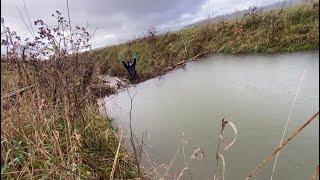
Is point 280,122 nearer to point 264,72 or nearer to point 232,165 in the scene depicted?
point 232,165

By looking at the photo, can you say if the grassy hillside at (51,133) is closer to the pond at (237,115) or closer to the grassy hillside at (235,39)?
the pond at (237,115)

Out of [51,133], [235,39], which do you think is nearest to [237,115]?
[51,133]

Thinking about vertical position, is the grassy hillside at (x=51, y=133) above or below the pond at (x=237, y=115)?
above

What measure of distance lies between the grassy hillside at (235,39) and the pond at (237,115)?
0.75m

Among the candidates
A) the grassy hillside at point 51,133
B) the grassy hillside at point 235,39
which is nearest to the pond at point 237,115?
the grassy hillside at point 51,133

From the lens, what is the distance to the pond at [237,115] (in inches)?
105

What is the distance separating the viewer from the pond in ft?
8.77

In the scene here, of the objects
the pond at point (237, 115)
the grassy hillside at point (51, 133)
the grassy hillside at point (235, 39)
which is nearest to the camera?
the grassy hillside at point (51, 133)

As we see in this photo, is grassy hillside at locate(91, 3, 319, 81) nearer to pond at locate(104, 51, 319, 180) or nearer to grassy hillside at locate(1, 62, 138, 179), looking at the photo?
pond at locate(104, 51, 319, 180)

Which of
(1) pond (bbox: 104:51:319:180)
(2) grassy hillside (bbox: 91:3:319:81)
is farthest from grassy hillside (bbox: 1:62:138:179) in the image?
(2) grassy hillside (bbox: 91:3:319:81)

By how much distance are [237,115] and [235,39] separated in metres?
6.43

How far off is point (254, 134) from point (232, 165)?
49 centimetres

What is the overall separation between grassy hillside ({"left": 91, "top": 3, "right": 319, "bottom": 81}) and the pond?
29.7 inches

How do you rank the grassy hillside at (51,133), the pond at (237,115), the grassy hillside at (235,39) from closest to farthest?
the grassy hillside at (51,133), the pond at (237,115), the grassy hillside at (235,39)
